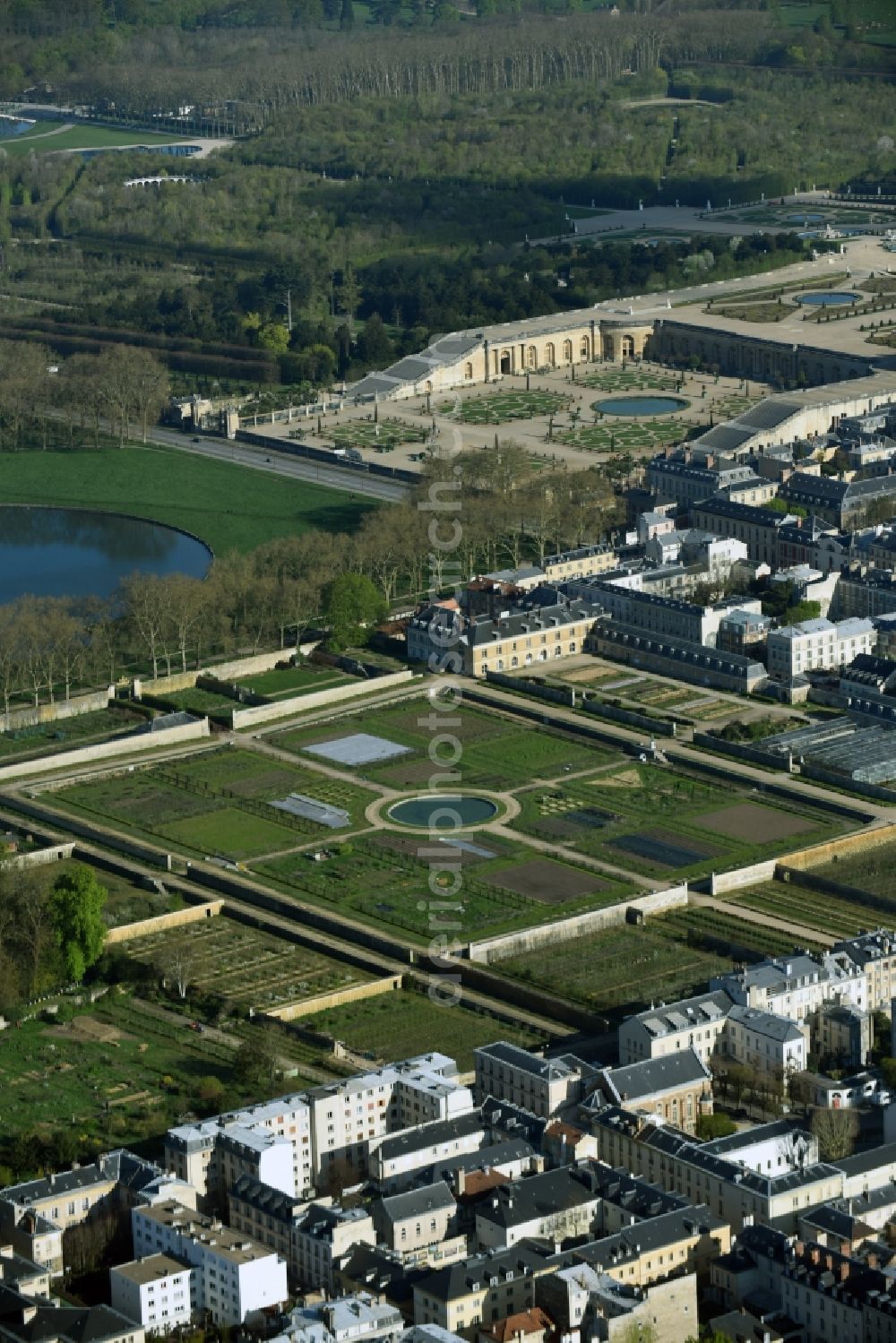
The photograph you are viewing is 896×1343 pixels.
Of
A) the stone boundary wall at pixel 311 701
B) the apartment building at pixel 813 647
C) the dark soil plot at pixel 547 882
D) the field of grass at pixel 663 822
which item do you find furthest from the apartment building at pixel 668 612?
the dark soil plot at pixel 547 882

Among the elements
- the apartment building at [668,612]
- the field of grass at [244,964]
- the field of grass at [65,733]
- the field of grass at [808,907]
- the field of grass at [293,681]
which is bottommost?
the field of grass at [244,964]

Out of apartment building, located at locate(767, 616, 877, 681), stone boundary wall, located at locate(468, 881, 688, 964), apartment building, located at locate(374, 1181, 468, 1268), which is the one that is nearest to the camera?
apartment building, located at locate(374, 1181, 468, 1268)

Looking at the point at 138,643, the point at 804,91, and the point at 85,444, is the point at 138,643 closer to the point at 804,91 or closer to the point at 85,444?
the point at 85,444

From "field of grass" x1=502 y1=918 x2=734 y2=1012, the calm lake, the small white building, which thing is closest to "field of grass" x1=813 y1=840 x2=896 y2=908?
"field of grass" x1=502 y1=918 x2=734 y2=1012

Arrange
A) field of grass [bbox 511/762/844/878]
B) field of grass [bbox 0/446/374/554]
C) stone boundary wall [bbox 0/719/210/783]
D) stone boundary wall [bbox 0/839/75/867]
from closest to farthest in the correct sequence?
stone boundary wall [bbox 0/839/75/867]
field of grass [bbox 511/762/844/878]
stone boundary wall [bbox 0/719/210/783]
field of grass [bbox 0/446/374/554]

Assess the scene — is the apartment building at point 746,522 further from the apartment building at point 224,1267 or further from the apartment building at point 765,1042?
the apartment building at point 224,1267

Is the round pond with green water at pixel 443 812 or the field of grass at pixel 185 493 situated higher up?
the field of grass at pixel 185 493

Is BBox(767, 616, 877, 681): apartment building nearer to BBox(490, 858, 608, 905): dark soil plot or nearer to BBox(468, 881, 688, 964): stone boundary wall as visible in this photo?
BBox(490, 858, 608, 905): dark soil plot
